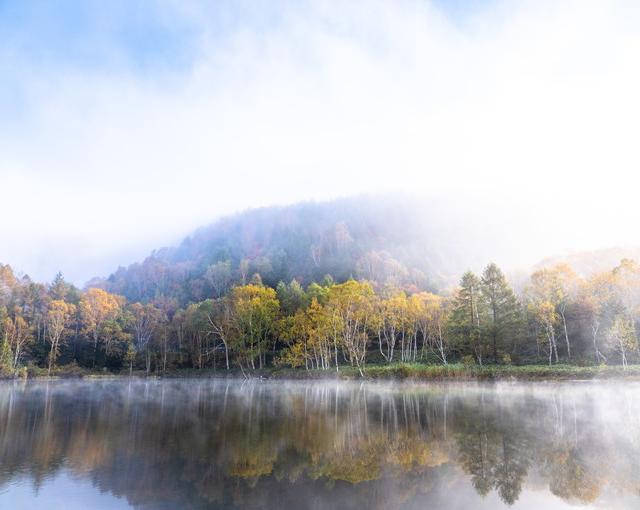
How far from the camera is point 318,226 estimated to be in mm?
172625

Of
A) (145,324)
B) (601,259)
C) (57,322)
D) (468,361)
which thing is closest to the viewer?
(468,361)

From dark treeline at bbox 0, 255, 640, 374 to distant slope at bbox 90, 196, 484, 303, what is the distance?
117 ft

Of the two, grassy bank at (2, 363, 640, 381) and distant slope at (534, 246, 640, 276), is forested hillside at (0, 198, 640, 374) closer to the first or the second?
grassy bank at (2, 363, 640, 381)

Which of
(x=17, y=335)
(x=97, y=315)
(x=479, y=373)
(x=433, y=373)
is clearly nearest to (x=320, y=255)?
(x=97, y=315)

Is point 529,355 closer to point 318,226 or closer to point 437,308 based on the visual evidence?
point 437,308

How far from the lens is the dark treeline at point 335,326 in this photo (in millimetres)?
57906

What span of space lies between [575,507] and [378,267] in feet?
384

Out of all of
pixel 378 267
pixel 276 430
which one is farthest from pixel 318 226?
pixel 276 430

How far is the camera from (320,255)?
146375mm

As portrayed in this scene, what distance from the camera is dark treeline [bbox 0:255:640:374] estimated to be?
57.9 metres

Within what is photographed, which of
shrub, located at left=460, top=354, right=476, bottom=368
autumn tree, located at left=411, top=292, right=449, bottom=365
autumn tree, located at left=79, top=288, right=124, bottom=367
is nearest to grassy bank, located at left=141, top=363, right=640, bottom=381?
shrub, located at left=460, top=354, right=476, bottom=368

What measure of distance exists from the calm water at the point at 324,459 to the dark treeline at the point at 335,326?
3574cm

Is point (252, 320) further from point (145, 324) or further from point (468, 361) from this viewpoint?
point (468, 361)

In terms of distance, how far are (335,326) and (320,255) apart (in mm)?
84642
